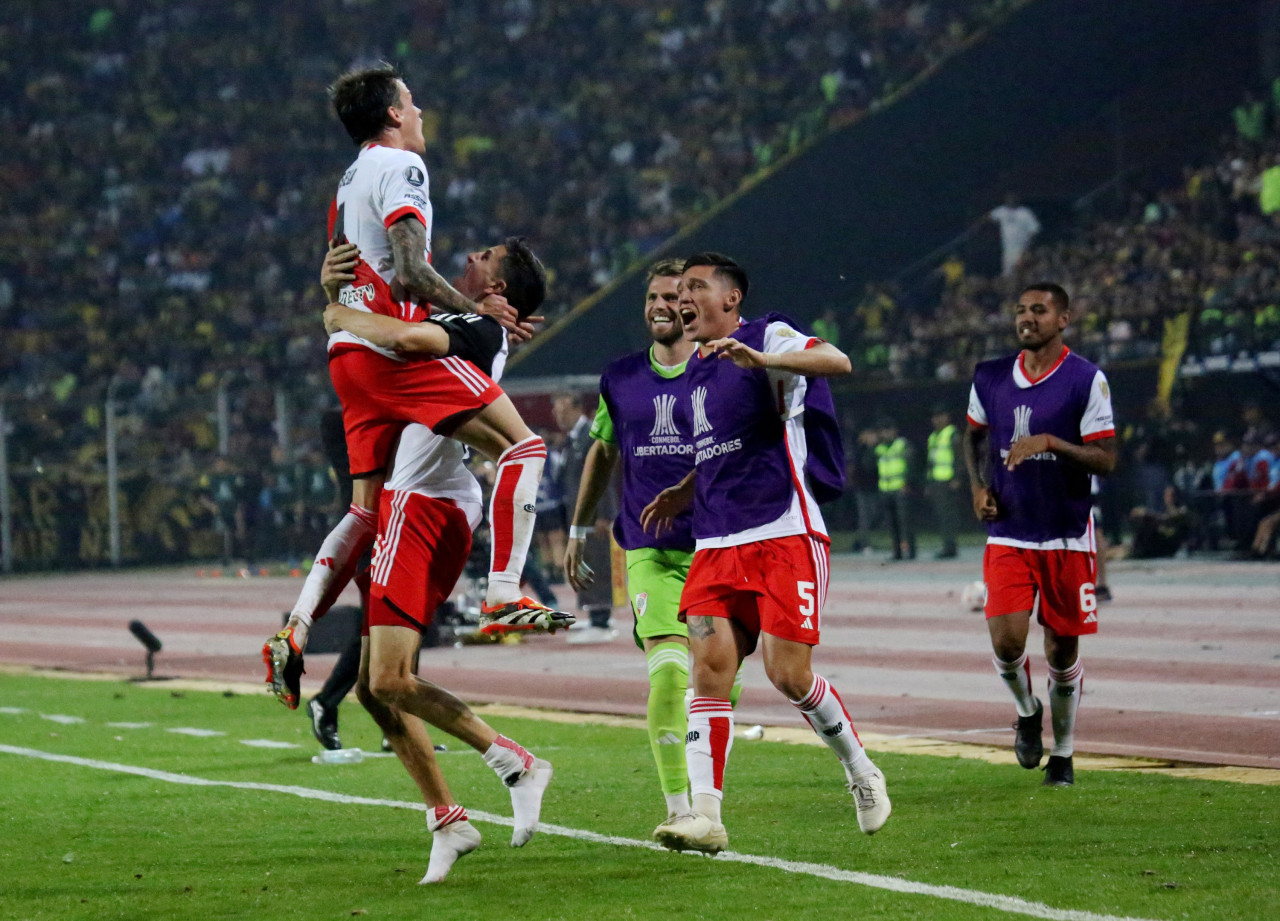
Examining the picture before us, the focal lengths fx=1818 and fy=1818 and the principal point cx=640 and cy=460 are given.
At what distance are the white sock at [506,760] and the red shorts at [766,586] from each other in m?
0.80

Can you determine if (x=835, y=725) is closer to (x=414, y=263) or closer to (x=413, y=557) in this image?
(x=413, y=557)

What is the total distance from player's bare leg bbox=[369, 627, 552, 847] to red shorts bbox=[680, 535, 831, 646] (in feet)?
2.69

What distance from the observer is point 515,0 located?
4484 cm

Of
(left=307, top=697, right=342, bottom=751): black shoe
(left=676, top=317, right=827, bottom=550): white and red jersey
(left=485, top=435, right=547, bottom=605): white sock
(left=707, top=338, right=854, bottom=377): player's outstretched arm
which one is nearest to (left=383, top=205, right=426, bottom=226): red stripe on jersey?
(left=485, top=435, right=547, bottom=605): white sock

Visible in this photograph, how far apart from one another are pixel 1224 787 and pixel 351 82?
15.5 ft

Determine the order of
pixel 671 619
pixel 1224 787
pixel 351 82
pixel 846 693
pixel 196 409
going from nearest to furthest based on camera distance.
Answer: pixel 351 82, pixel 671 619, pixel 1224 787, pixel 846 693, pixel 196 409

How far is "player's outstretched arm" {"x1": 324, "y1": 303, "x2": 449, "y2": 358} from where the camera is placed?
6238mm

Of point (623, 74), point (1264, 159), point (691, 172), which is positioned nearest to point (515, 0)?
point (623, 74)

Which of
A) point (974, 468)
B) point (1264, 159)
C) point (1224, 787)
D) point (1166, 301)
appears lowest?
point (1224, 787)

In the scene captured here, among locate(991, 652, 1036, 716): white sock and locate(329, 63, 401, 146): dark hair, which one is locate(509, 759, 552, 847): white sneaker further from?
→ locate(991, 652, 1036, 716): white sock

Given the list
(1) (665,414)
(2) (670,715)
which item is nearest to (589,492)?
(1) (665,414)

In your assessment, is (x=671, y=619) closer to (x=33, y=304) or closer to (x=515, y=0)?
(x=33, y=304)

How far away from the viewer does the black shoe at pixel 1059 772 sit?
26.8 feet

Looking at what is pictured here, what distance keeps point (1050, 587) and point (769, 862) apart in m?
2.54
